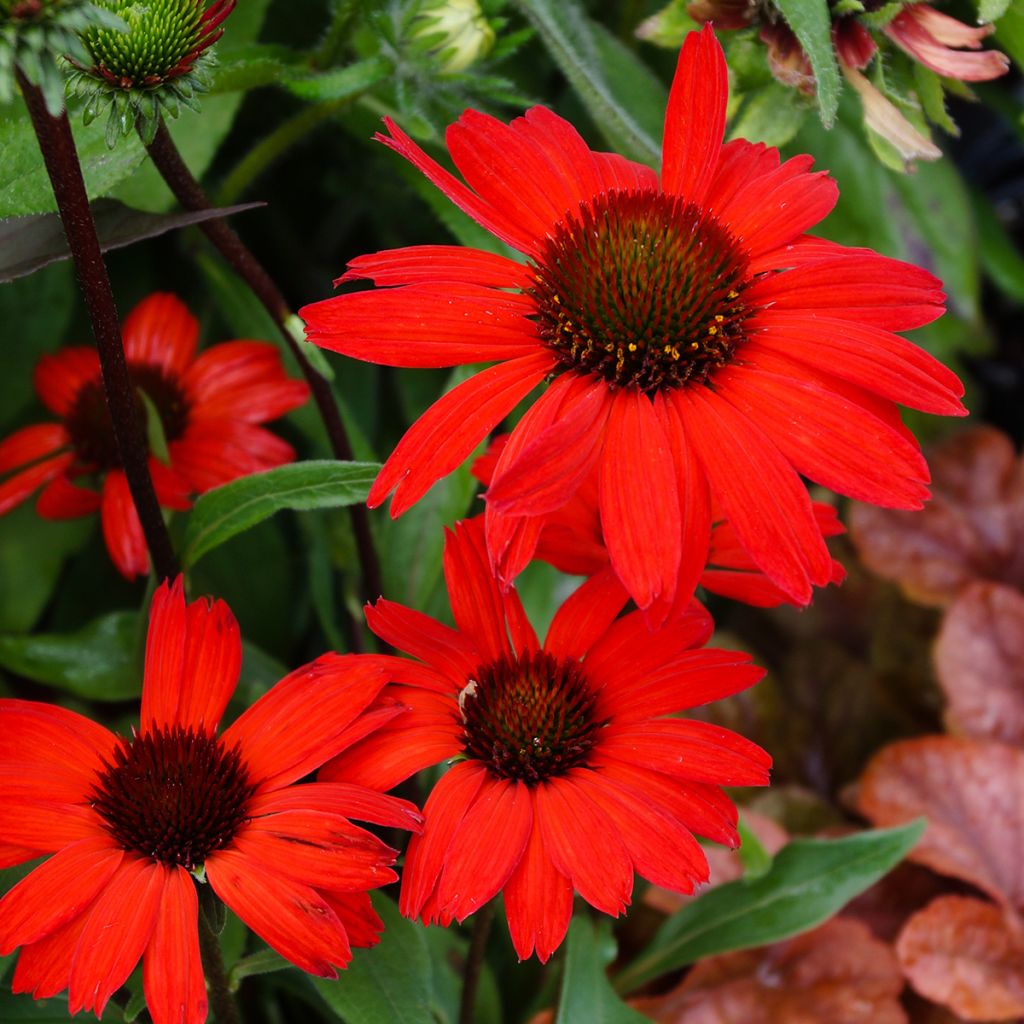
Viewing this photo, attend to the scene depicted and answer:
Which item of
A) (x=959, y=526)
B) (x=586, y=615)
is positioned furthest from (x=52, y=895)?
(x=959, y=526)

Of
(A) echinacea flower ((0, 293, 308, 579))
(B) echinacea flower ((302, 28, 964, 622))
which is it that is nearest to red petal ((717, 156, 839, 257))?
(B) echinacea flower ((302, 28, 964, 622))

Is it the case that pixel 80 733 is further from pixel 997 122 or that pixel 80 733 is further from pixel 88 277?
pixel 997 122

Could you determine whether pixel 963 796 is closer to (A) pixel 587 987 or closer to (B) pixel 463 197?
(A) pixel 587 987

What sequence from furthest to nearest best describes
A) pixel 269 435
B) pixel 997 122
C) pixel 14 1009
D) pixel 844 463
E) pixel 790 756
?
pixel 997 122
pixel 790 756
pixel 269 435
pixel 14 1009
pixel 844 463

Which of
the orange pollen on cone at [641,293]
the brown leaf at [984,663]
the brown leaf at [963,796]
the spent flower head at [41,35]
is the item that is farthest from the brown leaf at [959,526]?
the spent flower head at [41,35]

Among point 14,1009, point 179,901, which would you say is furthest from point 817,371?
point 14,1009
